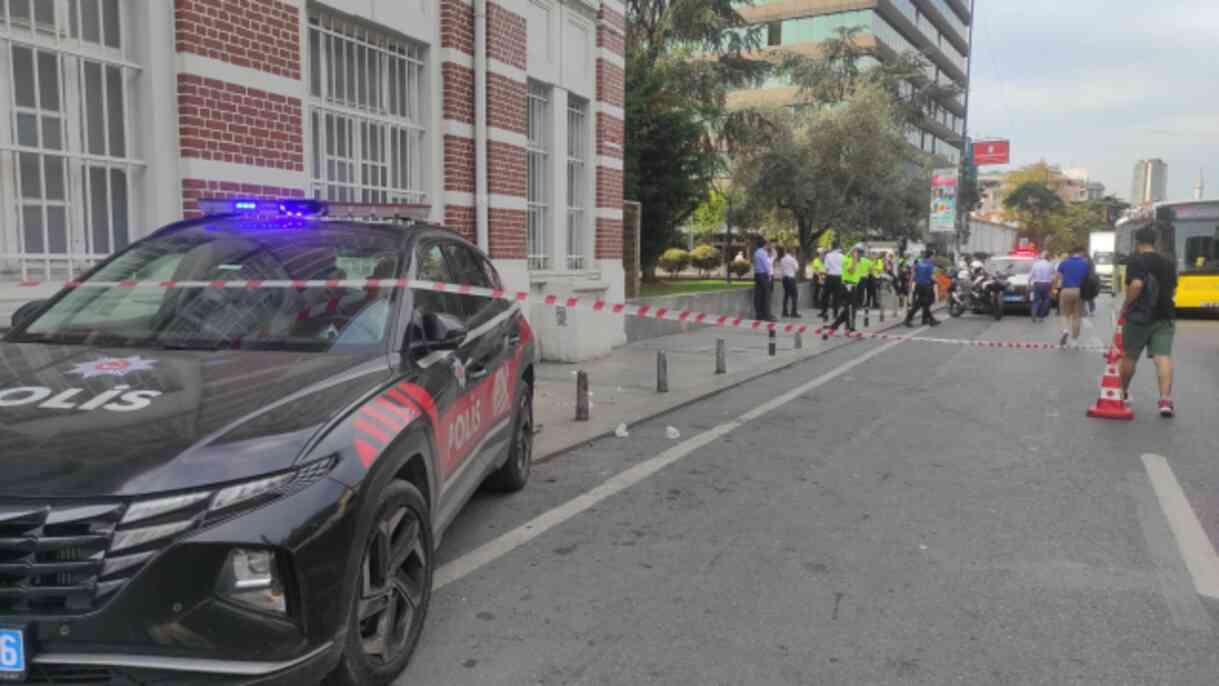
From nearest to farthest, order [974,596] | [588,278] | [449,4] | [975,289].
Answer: [974,596] → [449,4] → [588,278] → [975,289]

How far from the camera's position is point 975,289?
23375 millimetres

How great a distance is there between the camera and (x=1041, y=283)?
68.5 feet

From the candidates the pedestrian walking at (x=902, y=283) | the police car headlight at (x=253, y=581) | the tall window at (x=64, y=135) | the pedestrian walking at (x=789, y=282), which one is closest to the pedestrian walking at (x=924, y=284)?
the pedestrian walking at (x=789, y=282)

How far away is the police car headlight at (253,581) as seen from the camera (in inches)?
97.5

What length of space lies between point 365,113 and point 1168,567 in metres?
8.04

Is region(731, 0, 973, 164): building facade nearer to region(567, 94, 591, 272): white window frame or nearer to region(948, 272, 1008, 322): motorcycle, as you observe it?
region(948, 272, 1008, 322): motorcycle

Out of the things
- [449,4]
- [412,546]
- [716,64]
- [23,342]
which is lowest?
[412,546]

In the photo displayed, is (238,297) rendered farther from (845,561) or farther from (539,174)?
(539,174)

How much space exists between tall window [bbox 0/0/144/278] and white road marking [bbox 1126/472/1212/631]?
23.6ft

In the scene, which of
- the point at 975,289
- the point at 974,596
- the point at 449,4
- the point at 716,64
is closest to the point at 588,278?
the point at 449,4

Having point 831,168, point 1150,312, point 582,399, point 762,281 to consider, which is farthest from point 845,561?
point 831,168

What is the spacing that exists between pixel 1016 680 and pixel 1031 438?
4863 mm

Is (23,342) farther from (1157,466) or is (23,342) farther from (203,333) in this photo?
(1157,466)

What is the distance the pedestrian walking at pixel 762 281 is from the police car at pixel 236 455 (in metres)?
14.7
